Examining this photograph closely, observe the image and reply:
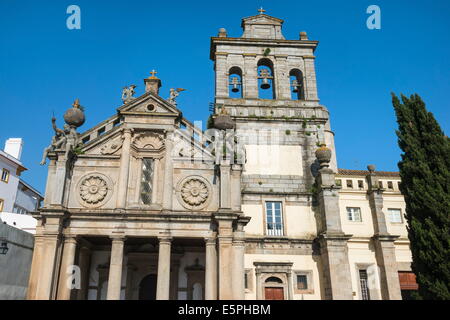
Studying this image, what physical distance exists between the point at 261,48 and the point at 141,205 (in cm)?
1509

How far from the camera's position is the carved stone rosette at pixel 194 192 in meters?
20.0

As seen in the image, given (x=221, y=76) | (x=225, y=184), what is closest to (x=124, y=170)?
(x=225, y=184)

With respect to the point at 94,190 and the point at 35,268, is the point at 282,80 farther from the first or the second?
the point at 35,268

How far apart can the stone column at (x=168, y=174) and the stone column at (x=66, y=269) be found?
187 inches

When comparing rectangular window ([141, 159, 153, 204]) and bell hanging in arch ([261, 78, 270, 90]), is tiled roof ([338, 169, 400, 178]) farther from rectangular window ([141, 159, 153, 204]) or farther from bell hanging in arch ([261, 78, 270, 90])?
rectangular window ([141, 159, 153, 204])

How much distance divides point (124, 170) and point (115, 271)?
5142mm

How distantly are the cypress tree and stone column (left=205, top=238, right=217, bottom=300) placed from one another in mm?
8815

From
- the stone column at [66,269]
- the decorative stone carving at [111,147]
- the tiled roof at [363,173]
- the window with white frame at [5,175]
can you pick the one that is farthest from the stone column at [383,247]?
the window with white frame at [5,175]

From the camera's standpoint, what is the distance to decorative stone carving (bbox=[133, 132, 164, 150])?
21250 mm

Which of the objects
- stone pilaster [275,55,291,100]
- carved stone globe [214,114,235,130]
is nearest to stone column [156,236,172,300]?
carved stone globe [214,114,235,130]

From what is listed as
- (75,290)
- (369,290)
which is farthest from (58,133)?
(369,290)

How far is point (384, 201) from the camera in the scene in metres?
24.9

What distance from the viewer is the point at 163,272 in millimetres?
17938
